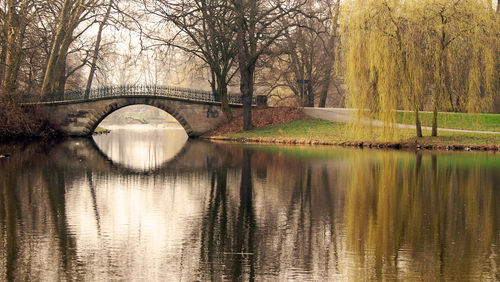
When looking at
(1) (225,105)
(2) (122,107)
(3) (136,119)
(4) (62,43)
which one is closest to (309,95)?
(1) (225,105)

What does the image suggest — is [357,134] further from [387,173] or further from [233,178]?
[233,178]

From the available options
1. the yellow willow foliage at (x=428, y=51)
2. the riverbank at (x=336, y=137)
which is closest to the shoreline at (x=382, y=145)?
the riverbank at (x=336, y=137)

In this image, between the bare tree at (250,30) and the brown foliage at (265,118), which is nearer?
the bare tree at (250,30)

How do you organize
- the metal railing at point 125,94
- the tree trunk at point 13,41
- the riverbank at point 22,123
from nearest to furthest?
the tree trunk at point 13,41 < the riverbank at point 22,123 < the metal railing at point 125,94

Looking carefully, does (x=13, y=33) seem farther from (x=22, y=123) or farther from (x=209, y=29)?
(x=209, y=29)

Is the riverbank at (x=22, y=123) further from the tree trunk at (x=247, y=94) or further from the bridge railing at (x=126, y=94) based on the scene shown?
the tree trunk at (x=247, y=94)

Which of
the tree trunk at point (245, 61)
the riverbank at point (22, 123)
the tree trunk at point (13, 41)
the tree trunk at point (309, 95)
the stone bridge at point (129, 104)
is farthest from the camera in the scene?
the tree trunk at point (309, 95)

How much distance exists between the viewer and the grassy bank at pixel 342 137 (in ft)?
93.1

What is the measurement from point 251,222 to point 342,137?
2210 cm

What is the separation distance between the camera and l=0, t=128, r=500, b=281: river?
27.6ft

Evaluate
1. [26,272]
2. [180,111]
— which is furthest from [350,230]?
[180,111]

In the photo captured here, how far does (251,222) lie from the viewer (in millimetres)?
11398

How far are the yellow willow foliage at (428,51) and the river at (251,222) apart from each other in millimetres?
7385

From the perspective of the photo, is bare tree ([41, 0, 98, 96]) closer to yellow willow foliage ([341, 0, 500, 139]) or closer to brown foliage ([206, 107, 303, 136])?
brown foliage ([206, 107, 303, 136])
